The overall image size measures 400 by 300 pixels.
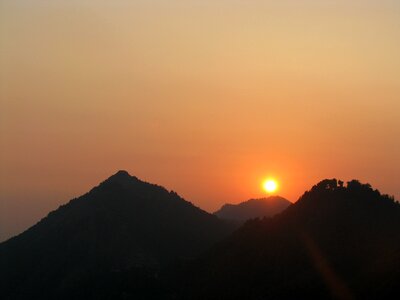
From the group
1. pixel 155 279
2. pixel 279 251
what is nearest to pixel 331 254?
pixel 279 251

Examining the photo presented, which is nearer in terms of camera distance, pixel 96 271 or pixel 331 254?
pixel 331 254

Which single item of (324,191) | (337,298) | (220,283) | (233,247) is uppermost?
(324,191)

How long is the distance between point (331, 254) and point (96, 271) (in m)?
68.1

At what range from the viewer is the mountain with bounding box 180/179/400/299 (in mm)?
119562

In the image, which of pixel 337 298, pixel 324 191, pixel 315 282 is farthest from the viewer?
pixel 324 191

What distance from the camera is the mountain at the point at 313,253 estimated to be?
392ft

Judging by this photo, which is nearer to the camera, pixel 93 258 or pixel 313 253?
pixel 313 253

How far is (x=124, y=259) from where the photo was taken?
18312 centimetres

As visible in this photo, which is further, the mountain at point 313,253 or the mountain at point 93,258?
the mountain at point 93,258

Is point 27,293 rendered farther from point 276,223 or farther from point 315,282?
point 315,282

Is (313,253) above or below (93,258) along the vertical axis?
below

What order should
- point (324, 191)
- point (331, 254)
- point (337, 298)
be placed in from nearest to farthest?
point (337, 298)
point (331, 254)
point (324, 191)

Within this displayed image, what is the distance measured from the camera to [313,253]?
139 m

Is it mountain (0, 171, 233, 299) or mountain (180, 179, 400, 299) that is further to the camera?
mountain (0, 171, 233, 299)
